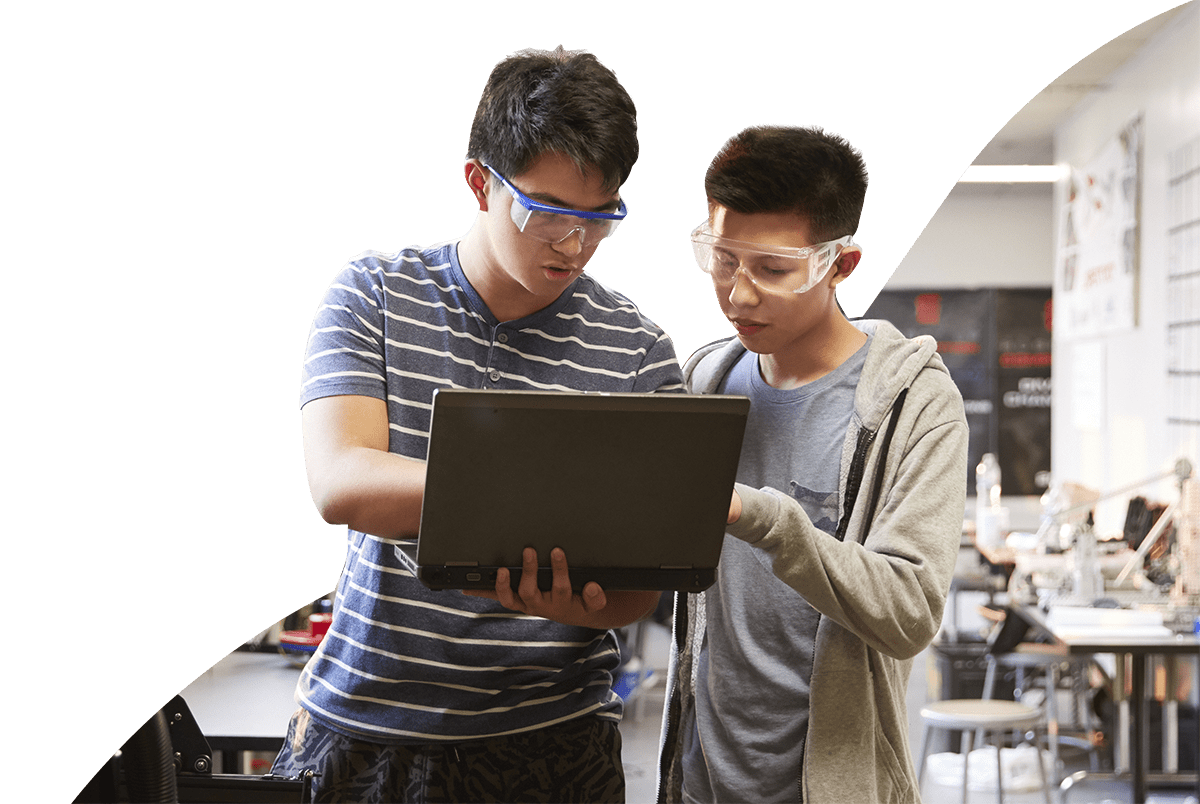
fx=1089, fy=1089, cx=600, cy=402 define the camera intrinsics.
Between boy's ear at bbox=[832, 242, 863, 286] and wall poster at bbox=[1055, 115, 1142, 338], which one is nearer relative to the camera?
boy's ear at bbox=[832, 242, 863, 286]

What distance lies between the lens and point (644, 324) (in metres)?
1.65

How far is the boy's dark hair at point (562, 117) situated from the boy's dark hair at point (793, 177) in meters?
0.23

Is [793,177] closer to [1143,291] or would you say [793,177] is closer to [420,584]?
[420,584]

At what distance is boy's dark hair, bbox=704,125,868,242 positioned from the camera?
168 cm

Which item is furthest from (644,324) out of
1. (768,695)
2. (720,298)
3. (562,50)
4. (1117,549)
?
(1117,549)

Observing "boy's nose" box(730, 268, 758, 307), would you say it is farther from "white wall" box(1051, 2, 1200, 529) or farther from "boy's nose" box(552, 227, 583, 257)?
"white wall" box(1051, 2, 1200, 529)

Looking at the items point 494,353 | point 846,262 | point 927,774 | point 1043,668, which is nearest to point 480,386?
point 494,353

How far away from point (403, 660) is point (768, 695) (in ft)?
1.79

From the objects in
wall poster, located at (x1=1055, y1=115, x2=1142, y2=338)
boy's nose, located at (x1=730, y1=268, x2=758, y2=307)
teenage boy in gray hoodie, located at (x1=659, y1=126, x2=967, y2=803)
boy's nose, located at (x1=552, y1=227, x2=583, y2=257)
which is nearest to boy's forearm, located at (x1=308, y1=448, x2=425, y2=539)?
boy's nose, located at (x1=552, y1=227, x2=583, y2=257)

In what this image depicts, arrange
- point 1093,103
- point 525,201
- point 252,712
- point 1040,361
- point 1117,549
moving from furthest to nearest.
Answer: point 1040,361 < point 1093,103 < point 1117,549 < point 252,712 < point 525,201

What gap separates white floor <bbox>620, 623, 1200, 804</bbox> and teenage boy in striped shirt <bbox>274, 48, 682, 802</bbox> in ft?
8.41

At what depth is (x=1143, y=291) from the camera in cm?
565

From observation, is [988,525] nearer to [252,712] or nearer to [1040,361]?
[1040,361]

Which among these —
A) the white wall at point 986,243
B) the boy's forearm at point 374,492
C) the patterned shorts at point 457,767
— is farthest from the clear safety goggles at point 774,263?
the white wall at point 986,243
